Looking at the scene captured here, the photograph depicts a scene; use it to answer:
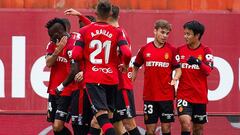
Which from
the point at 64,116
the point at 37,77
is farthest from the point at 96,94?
the point at 37,77

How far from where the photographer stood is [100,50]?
474 inches

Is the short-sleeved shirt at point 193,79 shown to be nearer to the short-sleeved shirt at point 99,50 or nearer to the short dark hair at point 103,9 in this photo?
the short-sleeved shirt at point 99,50

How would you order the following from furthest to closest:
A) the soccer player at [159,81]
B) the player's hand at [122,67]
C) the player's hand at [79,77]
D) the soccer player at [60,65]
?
the soccer player at [159,81], the soccer player at [60,65], the player's hand at [79,77], the player's hand at [122,67]

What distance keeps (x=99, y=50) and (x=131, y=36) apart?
16.3 ft

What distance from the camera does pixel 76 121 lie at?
506 inches

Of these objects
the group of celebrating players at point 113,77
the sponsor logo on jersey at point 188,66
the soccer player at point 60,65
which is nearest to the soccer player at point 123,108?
the group of celebrating players at point 113,77

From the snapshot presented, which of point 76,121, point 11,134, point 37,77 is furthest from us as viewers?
point 37,77

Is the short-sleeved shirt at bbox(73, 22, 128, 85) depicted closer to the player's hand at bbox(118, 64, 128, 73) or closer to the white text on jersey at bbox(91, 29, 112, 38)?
the white text on jersey at bbox(91, 29, 112, 38)

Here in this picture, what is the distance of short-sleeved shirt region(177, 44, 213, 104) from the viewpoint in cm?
1392

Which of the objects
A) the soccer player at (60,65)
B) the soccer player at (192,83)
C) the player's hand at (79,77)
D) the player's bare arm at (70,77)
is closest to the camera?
the player's hand at (79,77)

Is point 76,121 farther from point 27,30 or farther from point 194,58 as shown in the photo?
point 27,30

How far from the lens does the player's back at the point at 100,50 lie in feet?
39.5

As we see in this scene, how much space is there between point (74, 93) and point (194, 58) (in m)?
1.71

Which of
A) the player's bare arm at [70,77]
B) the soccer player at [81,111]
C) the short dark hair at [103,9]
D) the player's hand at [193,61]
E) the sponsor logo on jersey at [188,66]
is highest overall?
the short dark hair at [103,9]
